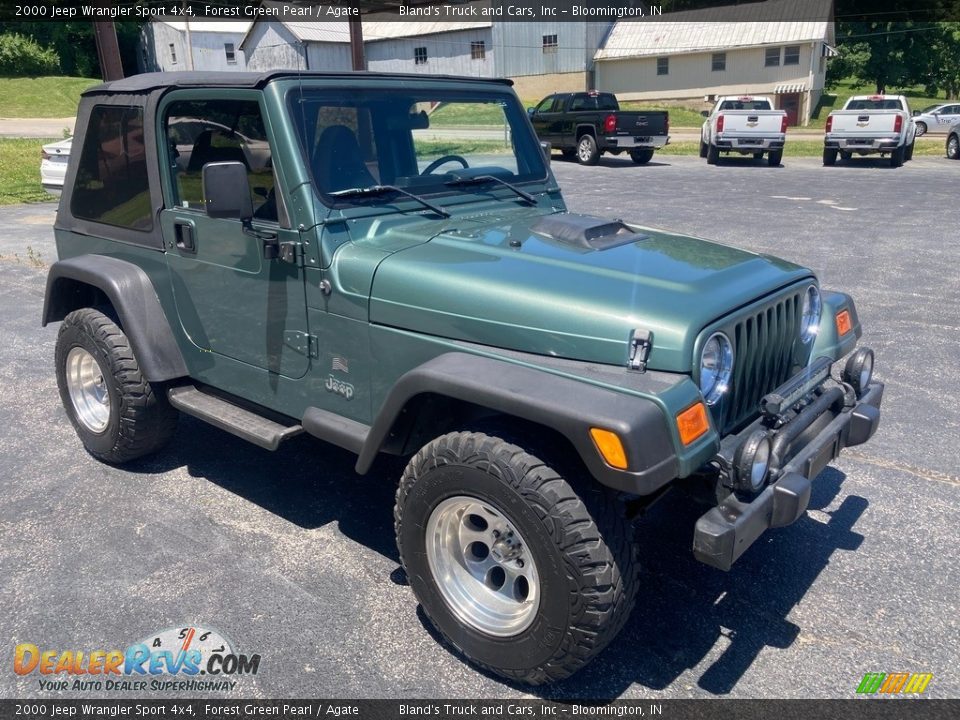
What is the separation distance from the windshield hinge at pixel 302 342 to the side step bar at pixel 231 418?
379mm

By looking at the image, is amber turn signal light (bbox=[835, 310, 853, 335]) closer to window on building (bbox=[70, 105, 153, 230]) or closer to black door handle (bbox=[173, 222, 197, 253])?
black door handle (bbox=[173, 222, 197, 253])

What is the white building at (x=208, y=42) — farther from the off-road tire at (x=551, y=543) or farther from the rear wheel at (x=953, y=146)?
the off-road tire at (x=551, y=543)

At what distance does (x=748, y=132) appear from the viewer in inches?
794

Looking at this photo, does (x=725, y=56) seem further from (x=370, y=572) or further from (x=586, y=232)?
(x=370, y=572)

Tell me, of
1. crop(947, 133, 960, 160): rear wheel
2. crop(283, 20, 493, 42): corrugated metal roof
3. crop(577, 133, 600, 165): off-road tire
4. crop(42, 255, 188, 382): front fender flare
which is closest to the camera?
crop(42, 255, 188, 382): front fender flare

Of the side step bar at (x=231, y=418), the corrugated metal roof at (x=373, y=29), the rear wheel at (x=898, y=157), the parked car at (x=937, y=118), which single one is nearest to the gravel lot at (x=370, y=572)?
the side step bar at (x=231, y=418)

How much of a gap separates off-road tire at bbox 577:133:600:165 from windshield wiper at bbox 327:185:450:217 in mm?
17828

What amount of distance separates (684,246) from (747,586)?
4.75 feet

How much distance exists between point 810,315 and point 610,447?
4.95 feet

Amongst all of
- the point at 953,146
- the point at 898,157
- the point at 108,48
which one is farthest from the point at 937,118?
the point at 108,48

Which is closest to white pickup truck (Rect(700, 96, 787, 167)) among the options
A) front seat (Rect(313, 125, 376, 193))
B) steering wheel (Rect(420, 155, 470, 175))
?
→ steering wheel (Rect(420, 155, 470, 175))

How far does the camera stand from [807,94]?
117 feet

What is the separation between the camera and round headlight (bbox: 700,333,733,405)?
272cm

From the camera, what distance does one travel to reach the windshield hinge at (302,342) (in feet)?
11.0
